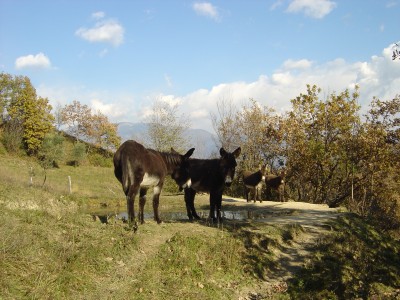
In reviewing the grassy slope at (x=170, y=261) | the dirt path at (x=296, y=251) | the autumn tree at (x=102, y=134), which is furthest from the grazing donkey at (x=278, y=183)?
the autumn tree at (x=102, y=134)

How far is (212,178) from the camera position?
42.2 ft

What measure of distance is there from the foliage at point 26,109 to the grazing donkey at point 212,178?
4903cm

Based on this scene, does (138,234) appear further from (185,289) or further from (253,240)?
(253,240)

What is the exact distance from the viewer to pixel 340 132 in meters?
27.1

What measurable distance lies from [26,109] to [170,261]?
55.3 meters

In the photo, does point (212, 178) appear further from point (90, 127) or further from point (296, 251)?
point (90, 127)

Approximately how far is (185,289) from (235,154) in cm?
581

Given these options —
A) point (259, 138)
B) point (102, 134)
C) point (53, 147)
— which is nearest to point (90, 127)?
point (102, 134)

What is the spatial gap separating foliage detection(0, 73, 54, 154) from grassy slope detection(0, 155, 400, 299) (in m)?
49.9

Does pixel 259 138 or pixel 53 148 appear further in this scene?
pixel 53 148

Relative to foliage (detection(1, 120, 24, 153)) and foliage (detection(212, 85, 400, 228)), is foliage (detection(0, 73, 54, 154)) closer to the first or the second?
foliage (detection(1, 120, 24, 153))

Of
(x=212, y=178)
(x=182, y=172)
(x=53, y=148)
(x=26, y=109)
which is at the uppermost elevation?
(x=26, y=109)

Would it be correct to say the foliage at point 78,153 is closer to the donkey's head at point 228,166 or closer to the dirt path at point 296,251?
the dirt path at point 296,251

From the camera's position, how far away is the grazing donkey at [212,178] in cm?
1258
